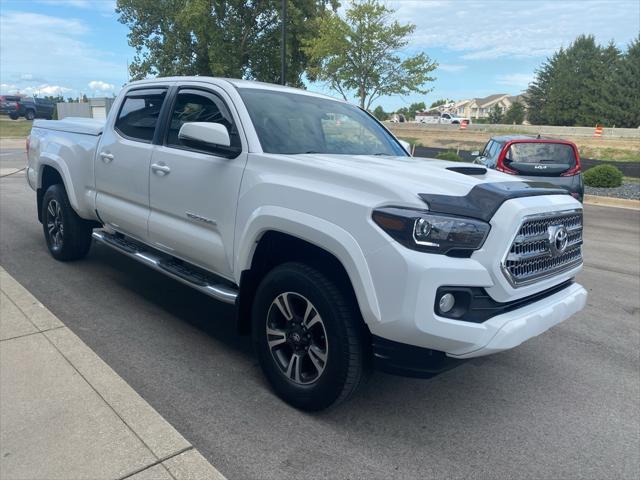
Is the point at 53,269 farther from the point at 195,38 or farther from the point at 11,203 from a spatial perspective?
the point at 195,38

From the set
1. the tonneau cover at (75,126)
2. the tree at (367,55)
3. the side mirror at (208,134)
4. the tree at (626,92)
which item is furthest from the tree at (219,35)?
the tree at (626,92)

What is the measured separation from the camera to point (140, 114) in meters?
4.64

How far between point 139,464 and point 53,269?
151 inches

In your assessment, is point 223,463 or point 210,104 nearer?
point 223,463

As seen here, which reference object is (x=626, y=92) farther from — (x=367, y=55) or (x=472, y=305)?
(x=472, y=305)

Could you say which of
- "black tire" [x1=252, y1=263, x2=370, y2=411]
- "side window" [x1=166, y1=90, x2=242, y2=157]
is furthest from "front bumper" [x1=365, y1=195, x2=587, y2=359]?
"side window" [x1=166, y1=90, x2=242, y2=157]

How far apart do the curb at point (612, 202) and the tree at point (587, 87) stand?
57.4 m

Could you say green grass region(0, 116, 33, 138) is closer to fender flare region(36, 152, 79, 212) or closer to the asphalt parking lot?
fender flare region(36, 152, 79, 212)

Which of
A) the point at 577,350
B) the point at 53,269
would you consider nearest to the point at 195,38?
the point at 53,269

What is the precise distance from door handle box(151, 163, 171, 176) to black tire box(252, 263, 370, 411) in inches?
53.0

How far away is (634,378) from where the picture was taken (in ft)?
12.6

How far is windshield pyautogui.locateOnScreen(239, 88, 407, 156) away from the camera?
11.8 ft

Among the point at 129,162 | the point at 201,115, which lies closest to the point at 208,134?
the point at 201,115

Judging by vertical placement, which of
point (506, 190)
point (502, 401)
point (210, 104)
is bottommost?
point (502, 401)
